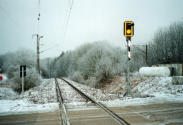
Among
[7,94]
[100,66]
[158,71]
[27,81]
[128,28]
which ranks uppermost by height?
[128,28]

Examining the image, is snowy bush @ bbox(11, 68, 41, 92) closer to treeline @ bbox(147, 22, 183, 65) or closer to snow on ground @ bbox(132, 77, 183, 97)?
snow on ground @ bbox(132, 77, 183, 97)

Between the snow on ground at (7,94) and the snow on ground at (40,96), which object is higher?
the snow on ground at (40,96)

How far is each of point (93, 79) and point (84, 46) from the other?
18.7 meters

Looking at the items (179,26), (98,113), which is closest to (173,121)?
(98,113)

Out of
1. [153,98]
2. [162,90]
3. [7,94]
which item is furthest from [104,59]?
[153,98]

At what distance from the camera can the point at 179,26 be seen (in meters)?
46.2

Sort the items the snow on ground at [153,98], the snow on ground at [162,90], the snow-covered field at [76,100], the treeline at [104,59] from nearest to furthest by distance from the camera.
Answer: the snow-covered field at [76,100]
the snow on ground at [153,98]
the snow on ground at [162,90]
the treeline at [104,59]

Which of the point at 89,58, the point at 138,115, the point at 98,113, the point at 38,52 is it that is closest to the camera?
the point at 138,115

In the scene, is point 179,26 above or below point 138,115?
above

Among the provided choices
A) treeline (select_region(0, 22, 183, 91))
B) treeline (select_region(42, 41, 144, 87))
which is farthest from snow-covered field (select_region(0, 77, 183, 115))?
treeline (select_region(42, 41, 144, 87))

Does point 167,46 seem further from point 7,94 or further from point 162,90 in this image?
point 7,94

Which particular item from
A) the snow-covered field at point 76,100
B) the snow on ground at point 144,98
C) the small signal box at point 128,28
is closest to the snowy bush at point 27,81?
the snow-covered field at point 76,100

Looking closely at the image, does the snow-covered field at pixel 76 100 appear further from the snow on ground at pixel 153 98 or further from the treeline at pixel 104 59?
the treeline at pixel 104 59

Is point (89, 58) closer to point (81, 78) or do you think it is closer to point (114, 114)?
point (81, 78)
